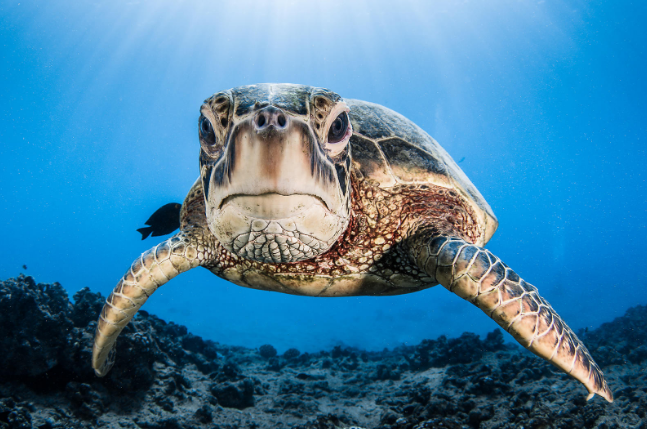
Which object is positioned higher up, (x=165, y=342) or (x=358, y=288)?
(x=165, y=342)

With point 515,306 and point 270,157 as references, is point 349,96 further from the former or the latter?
point 270,157

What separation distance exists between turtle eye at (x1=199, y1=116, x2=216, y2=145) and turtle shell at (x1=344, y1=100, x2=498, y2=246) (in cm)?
123

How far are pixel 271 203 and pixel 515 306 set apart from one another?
64.0 inches

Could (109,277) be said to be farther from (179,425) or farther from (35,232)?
(179,425)

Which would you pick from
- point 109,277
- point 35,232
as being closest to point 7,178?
point 35,232

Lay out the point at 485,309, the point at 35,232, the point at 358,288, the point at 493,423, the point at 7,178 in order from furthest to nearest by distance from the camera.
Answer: the point at 35,232 < the point at 7,178 < the point at 493,423 < the point at 358,288 < the point at 485,309

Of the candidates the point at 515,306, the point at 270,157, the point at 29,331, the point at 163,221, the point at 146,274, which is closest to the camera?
the point at 270,157

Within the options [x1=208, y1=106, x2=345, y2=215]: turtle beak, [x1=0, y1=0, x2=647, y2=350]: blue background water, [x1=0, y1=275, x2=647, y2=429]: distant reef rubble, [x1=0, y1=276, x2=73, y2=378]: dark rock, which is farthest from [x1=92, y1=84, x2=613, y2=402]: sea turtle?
[x1=0, y1=0, x2=647, y2=350]: blue background water

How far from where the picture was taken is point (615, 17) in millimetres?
30859

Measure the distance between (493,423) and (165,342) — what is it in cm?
610

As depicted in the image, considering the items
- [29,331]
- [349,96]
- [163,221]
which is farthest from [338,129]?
[349,96]

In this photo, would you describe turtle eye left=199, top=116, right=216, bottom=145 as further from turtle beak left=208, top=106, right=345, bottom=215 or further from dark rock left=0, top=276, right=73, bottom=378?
dark rock left=0, top=276, right=73, bottom=378

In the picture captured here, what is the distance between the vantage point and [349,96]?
56.6 meters

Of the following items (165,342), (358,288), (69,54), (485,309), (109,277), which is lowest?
(485,309)
